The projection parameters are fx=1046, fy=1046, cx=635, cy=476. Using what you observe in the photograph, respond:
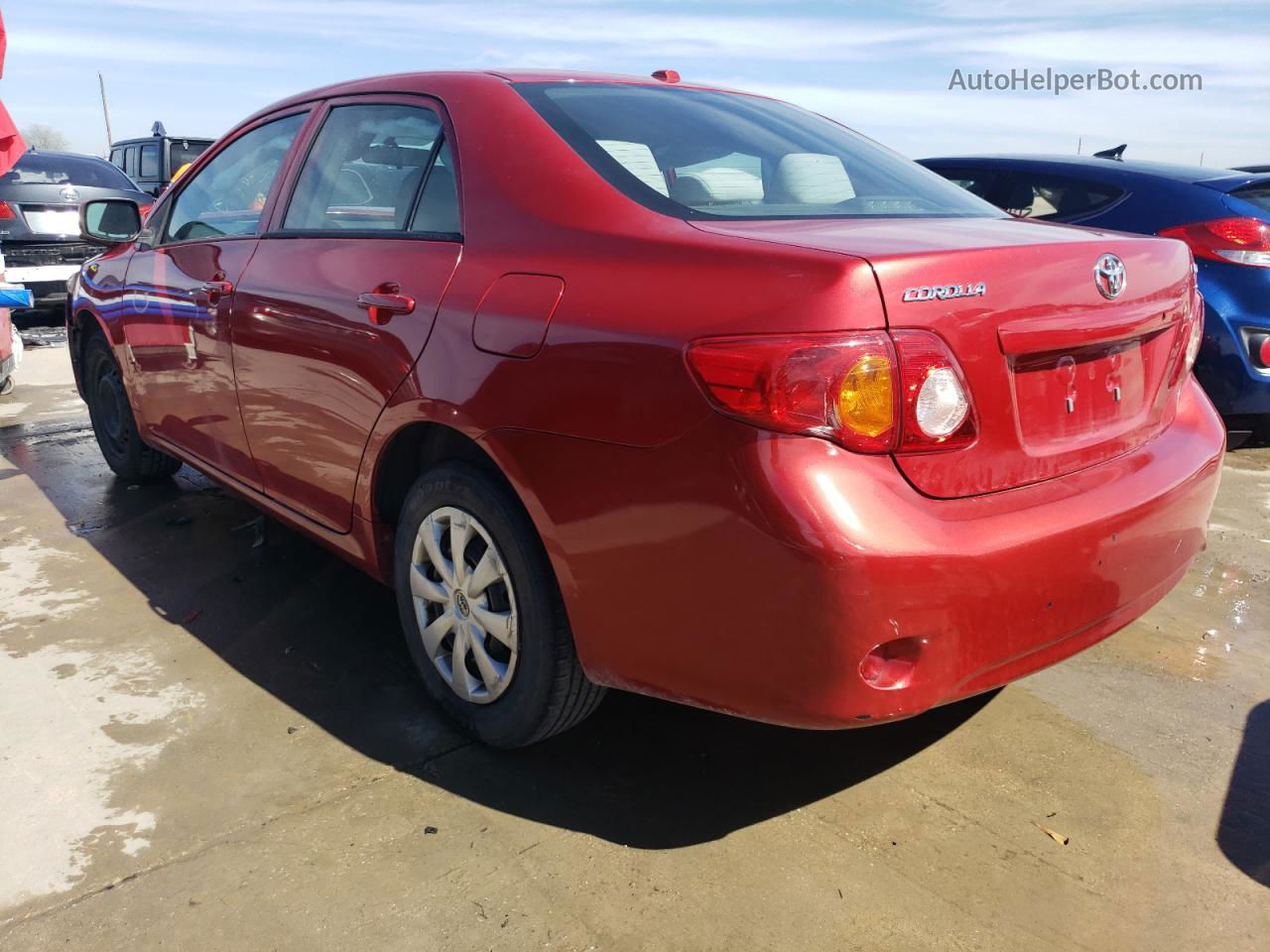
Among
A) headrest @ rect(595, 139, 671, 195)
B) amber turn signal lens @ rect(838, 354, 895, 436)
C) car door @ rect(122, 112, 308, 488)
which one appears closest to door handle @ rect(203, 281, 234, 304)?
car door @ rect(122, 112, 308, 488)

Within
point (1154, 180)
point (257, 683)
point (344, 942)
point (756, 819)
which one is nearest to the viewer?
point (344, 942)

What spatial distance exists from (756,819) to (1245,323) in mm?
3671

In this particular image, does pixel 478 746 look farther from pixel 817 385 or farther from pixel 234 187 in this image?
pixel 234 187

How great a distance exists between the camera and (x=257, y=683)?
2.97 meters

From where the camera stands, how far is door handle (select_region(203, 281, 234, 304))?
130 inches

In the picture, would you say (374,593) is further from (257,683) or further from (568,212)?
(568,212)

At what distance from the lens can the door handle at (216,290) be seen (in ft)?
10.8

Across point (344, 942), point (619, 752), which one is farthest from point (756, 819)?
point (344, 942)

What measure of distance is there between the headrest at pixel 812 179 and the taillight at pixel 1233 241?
2.87 meters

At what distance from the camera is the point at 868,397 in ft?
5.99

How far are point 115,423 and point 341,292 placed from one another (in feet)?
8.48

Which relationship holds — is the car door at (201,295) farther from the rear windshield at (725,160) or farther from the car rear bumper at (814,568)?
the car rear bumper at (814,568)

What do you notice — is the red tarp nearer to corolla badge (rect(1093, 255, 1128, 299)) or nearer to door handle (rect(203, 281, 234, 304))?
door handle (rect(203, 281, 234, 304))

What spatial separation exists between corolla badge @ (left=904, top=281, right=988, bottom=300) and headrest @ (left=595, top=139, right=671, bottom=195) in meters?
0.68
